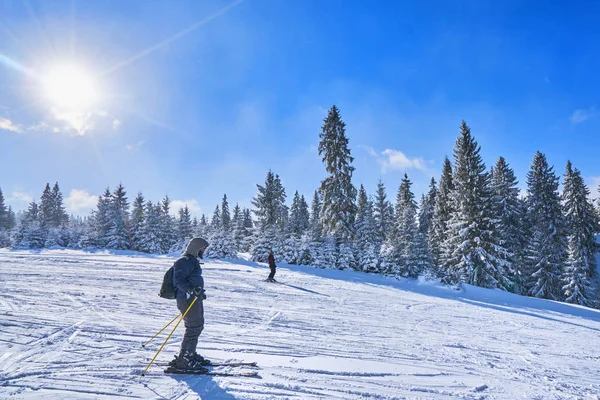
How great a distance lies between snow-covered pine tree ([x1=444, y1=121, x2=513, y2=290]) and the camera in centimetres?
2427

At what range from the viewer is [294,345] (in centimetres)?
664

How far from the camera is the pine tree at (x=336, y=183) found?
92.6 ft

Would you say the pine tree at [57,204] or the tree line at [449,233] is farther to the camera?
the pine tree at [57,204]

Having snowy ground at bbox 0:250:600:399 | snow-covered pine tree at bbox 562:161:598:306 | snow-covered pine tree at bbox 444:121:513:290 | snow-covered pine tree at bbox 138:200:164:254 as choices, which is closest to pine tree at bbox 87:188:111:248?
snow-covered pine tree at bbox 138:200:164:254

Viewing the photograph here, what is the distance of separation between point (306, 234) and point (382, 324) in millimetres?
18179

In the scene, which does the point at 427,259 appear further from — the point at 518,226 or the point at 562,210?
the point at 562,210

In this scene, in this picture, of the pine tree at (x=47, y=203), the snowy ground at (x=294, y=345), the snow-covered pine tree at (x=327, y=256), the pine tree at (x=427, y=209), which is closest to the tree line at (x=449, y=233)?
the snow-covered pine tree at (x=327, y=256)

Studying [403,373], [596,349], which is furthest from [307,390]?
[596,349]

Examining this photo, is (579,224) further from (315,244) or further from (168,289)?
(168,289)

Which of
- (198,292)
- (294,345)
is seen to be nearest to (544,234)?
(294,345)

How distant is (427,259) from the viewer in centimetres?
2509

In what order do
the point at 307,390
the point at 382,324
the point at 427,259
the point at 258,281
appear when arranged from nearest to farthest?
the point at 307,390 → the point at 382,324 → the point at 258,281 → the point at 427,259

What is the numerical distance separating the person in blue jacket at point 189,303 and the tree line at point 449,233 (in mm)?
20414

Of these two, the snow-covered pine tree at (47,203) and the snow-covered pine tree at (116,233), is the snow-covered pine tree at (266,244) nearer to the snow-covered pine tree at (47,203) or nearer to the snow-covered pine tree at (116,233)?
the snow-covered pine tree at (116,233)
